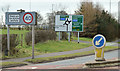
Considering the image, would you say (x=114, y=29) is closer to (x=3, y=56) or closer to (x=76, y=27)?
(x=3, y=56)

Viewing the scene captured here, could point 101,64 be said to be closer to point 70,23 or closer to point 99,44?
point 99,44

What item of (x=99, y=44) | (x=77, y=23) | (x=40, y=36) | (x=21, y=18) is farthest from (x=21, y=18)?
(x=77, y=23)

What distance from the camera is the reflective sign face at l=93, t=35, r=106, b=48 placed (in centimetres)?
1293

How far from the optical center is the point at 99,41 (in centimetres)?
1298

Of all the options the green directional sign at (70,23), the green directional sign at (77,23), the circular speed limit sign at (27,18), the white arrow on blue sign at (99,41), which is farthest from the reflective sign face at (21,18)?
the green directional sign at (77,23)

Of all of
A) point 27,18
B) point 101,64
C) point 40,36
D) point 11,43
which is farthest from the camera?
point 40,36

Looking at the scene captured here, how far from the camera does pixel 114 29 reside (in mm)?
13594

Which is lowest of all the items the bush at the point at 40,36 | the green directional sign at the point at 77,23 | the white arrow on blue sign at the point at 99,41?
the bush at the point at 40,36

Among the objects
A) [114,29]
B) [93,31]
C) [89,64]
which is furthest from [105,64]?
[93,31]

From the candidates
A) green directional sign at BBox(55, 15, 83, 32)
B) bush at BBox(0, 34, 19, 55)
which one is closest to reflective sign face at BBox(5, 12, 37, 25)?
bush at BBox(0, 34, 19, 55)

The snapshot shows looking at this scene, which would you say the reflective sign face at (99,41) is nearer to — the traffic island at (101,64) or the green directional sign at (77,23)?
the traffic island at (101,64)

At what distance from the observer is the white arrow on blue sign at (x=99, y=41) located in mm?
12930

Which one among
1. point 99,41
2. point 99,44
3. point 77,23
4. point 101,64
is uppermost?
point 77,23

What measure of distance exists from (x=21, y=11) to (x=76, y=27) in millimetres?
15109
